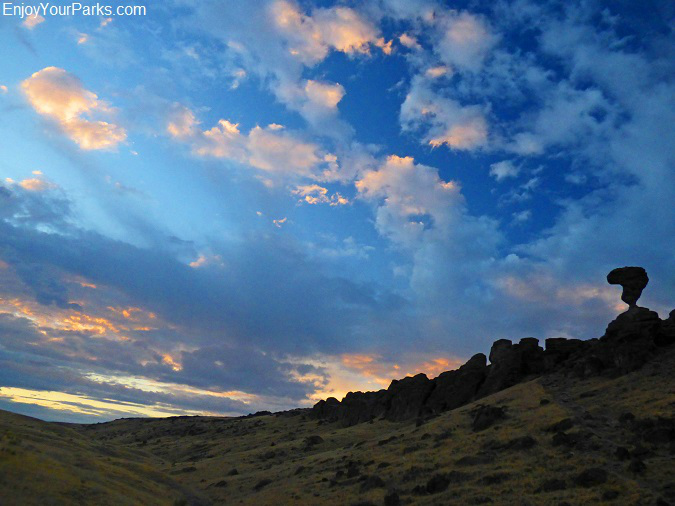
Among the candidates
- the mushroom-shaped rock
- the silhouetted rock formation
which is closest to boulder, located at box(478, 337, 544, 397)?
the silhouetted rock formation

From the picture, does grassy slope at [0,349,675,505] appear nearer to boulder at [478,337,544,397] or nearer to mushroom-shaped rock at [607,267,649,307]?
boulder at [478,337,544,397]

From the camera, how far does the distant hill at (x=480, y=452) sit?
29.2 metres

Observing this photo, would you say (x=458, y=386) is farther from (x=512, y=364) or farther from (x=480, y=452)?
(x=480, y=452)

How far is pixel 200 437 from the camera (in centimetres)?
11475

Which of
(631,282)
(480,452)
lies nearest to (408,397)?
(631,282)

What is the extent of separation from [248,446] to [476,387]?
156ft

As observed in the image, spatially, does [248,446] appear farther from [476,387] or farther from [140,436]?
[140,436]

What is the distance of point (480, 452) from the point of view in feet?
133

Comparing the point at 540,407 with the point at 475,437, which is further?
the point at 540,407

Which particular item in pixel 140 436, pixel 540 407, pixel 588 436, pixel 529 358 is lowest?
pixel 140 436

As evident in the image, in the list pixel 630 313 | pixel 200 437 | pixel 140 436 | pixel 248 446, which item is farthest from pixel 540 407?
pixel 140 436

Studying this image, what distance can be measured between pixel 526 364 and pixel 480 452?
129 feet

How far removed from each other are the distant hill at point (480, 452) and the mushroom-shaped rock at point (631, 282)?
318mm

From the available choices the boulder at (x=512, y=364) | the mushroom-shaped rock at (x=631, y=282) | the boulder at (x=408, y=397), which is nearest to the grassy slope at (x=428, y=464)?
the boulder at (x=512, y=364)
